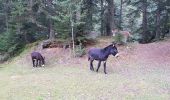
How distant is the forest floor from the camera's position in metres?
15.0

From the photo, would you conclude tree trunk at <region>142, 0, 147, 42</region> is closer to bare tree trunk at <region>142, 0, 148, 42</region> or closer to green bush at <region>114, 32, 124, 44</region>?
bare tree trunk at <region>142, 0, 148, 42</region>

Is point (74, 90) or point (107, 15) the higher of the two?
point (107, 15)

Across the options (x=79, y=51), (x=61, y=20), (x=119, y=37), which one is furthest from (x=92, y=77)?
(x=119, y=37)

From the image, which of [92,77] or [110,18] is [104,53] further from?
[110,18]

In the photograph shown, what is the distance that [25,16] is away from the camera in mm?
29109

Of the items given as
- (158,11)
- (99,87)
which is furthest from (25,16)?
(99,87)

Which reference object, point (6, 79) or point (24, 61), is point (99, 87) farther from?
point (24, 61)

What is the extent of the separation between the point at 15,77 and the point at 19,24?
10.1 meters

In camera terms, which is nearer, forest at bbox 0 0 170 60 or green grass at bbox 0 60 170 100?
green grass at bbox 0 60 170 100

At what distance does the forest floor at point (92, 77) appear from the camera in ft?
49.3

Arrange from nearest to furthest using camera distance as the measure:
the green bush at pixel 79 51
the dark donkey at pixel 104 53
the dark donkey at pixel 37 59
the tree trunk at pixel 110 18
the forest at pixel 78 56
→ the forest at pixel 78 56
the dark donkey at pixel 104 53
the dark donkey at pixel 37 59
the green bush at pixel 79 51
the tree trunk at pixel 110 18

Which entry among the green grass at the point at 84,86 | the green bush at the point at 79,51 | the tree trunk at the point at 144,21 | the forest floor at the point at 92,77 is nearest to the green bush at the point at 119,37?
the forest floor at the point at 92,77

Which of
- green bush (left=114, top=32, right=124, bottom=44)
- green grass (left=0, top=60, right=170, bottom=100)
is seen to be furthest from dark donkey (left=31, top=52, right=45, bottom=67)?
green bush (left=114, top=32, right=124, bottom=44)

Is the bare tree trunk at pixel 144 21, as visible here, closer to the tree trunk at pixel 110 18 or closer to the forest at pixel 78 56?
the forest at pixel 78 56
